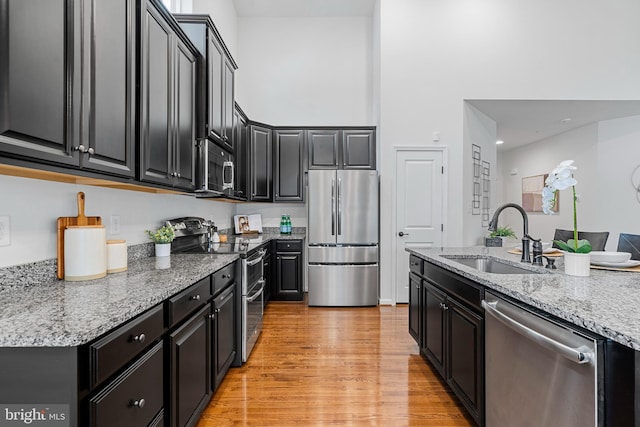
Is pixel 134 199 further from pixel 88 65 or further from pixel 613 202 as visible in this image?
pixel 613 202

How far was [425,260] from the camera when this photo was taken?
2.59 m

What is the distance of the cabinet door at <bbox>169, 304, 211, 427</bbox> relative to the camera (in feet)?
A: 4.87

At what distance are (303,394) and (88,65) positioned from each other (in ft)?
7.30

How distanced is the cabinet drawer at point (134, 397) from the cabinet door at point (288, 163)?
11.8 feet

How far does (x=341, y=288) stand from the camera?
169 inches

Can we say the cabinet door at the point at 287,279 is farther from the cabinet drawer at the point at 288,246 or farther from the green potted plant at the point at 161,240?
the green potted plant at the point at 161,240

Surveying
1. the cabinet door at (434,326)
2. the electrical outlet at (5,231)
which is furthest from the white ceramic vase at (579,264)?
the electrical outlet at (5,231)

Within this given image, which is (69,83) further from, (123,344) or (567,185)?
(567,185)

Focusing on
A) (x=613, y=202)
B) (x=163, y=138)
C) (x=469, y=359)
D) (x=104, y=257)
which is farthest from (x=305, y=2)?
(x=613, y=202)

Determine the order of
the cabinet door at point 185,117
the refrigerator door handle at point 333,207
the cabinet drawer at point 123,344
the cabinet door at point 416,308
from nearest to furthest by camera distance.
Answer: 1. the cabinet drawer at point 123,344
2. the cabinet door at point 185,117
3. the cabinet door at point 416,308
4. the refrigerator door handle at point 333,207

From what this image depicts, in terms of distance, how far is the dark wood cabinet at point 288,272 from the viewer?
4.56m

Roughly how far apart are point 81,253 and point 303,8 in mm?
4935

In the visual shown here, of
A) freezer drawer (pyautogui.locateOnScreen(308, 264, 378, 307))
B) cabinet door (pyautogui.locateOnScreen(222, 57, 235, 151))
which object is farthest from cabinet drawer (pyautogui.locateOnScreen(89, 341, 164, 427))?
freezer drawer (pyautogui.locateOnScreen(308, 264, 378, 307))

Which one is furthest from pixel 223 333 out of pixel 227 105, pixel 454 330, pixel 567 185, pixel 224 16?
pixel 224 16
